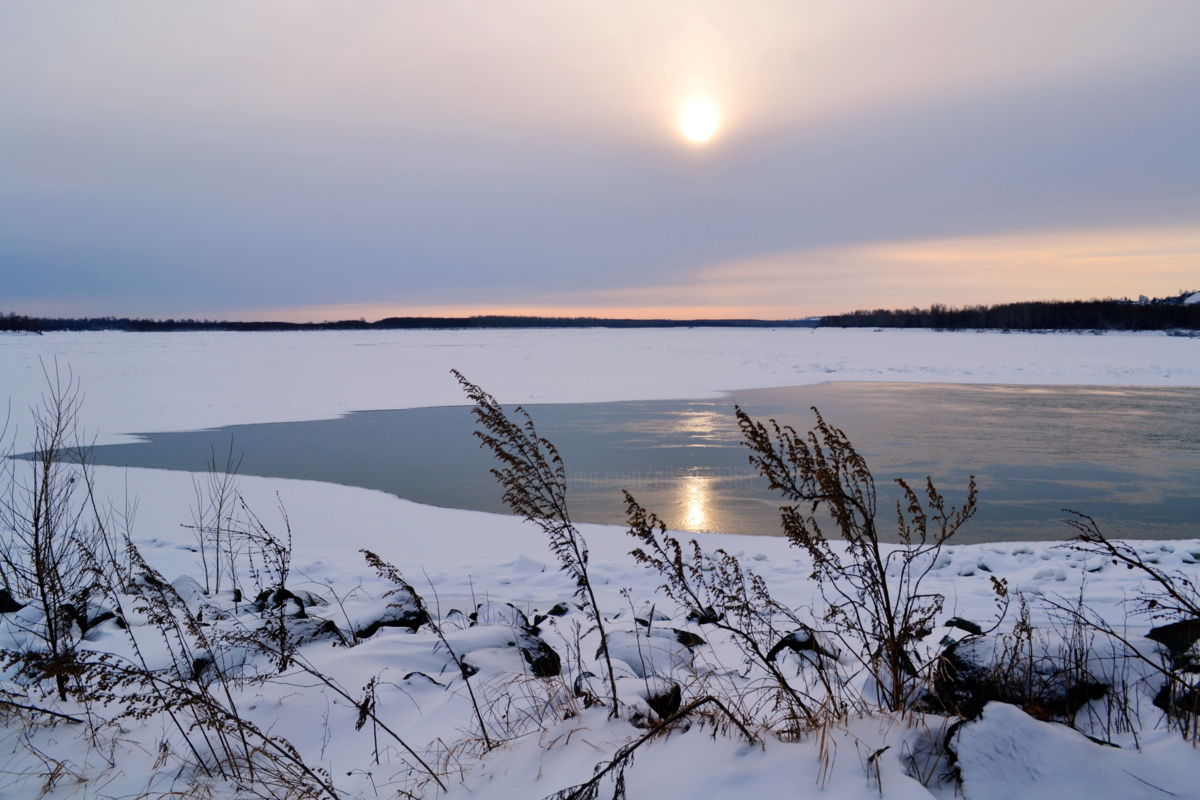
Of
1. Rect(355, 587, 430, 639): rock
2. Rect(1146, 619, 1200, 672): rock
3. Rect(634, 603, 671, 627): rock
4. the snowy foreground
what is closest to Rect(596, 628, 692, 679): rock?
the snowy foreground

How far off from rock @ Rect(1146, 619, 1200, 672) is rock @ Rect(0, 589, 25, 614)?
726cm

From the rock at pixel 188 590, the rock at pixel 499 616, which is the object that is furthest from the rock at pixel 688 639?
the rock at pixel 188 590

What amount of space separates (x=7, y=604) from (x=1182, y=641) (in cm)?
771

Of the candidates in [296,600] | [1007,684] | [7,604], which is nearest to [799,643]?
[1007,684]

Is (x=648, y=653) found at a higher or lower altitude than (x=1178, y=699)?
lower

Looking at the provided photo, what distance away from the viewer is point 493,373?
30953 mm

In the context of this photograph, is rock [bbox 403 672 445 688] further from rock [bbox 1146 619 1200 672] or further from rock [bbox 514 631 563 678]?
rock [bbox 1146 619 1200 672]

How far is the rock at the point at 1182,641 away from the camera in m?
3.27

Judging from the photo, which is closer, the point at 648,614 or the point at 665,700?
the point at 665,700

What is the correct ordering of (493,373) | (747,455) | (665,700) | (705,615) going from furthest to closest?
(493,373)
(747,455)
(705,615)
(665,700)

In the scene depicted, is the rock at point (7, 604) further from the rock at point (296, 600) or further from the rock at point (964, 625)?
the rock at point (964, 625)

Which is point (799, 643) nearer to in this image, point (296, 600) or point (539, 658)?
point (539, 658)

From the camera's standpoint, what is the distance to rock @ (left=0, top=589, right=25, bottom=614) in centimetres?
546

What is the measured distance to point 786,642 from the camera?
Answer: 14.7 feet
